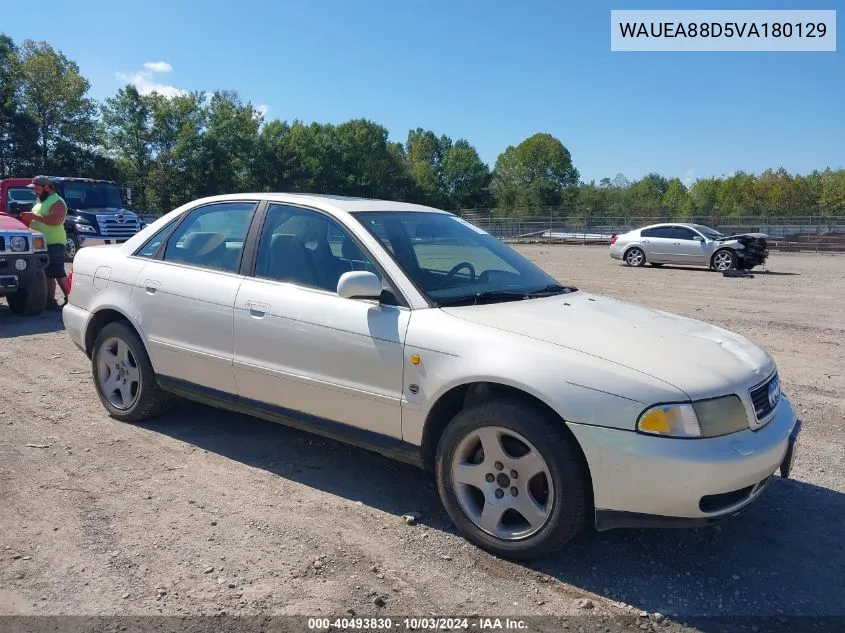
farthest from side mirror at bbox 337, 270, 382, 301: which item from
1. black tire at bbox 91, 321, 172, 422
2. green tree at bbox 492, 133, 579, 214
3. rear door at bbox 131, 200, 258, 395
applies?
green tree at bbox 492, 133, 579, 214

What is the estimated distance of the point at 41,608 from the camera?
2775 mm

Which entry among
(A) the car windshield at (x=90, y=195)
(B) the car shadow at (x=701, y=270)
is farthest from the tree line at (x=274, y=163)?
(A) the car windshield at (x=90, y=195)

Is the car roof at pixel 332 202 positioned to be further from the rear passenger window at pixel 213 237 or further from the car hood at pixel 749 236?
the car hood at pixel 749 236

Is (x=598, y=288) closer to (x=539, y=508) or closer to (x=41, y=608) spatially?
(x=539, y=508)

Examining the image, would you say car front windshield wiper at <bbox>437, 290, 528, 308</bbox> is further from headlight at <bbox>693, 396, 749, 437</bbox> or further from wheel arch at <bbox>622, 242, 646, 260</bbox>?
wheel arch at <bbox>622, 242, 646, 260</bbox>

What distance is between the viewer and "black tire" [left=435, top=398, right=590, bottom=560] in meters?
2.94

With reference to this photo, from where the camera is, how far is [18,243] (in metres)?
8.98

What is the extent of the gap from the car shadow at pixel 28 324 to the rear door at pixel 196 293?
4.52 metres

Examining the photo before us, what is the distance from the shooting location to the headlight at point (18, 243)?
8.92 metres

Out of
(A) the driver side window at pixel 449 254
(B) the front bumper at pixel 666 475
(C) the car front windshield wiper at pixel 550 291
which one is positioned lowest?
(B) the front bumper at pixel 666 475

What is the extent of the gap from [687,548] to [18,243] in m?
8.93

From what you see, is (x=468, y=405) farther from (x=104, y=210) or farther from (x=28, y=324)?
(x=104, y=210)

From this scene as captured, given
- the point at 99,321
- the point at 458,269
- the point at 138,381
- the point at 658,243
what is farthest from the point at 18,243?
the point at 658,243

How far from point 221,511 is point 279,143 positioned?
64.0m
